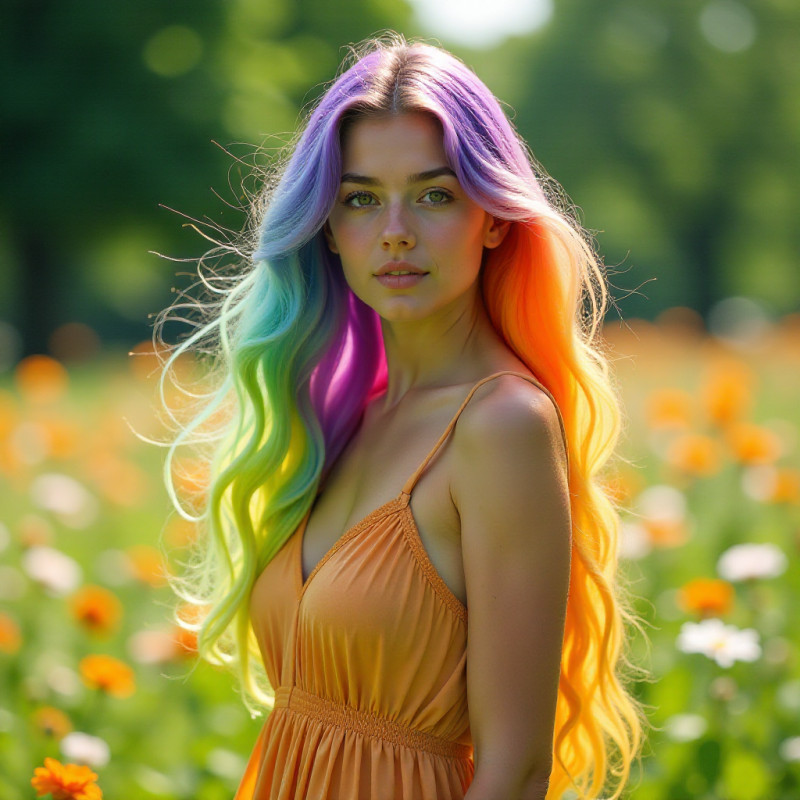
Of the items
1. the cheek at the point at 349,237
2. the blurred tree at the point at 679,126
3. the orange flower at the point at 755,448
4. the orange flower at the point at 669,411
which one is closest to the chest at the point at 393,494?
the cheek at the point at 349,237

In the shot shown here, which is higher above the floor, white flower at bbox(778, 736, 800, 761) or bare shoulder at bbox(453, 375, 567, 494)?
bare shoulder at bbox(453, 375, 567, 494)

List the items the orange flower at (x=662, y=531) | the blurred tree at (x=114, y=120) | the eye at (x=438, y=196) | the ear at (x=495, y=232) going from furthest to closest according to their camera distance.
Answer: the blurred tree at (x=114, y=120) < the orange flower at (x=662, y=531) < the ear at (x=495, y=232) < the eye at (x=438, y=196)

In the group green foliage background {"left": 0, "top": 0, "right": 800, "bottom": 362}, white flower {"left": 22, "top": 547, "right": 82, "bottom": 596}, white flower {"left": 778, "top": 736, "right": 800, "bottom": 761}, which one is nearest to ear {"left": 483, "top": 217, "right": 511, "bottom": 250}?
white flower {"left": 778, "top": 736, "right": 800, "bottom": 761}

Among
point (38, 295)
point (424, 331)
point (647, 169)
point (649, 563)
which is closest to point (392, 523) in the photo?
point (424, 331)

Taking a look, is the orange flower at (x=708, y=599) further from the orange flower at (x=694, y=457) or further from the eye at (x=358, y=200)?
the eye at (x=358, y=200)

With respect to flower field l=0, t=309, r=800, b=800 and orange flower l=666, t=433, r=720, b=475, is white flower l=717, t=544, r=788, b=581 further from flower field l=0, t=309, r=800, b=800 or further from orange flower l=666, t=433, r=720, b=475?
orange flower l=666, t=433, r=720, b=475

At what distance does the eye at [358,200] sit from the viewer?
2248mm

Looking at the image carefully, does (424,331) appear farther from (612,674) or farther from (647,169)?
(647,169)

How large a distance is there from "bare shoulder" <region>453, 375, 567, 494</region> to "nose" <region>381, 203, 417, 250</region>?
0.34m

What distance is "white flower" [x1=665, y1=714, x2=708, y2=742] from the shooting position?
3432 millimetres

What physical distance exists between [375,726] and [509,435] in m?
0.63

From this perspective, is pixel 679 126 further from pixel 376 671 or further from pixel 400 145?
pixel 376 671

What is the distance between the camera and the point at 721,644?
123 inches

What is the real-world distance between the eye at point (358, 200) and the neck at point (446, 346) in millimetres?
267
